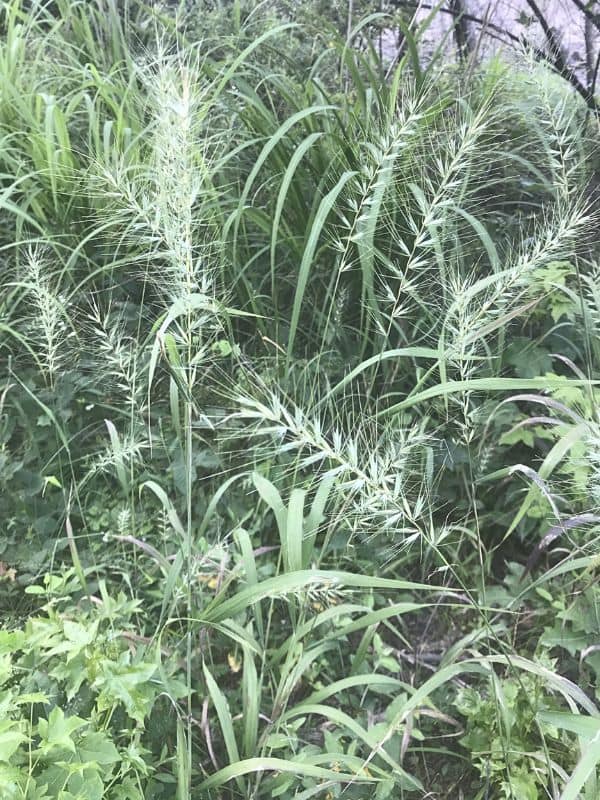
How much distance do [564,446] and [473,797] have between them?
2.30ft

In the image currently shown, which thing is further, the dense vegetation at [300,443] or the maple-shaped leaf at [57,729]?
the dense vegetation at [300,443]

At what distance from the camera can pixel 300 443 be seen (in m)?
0.76

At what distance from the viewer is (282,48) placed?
7.30ft

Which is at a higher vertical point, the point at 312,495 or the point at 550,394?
the point at 550,394

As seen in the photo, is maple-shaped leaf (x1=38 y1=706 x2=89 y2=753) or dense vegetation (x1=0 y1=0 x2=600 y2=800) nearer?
maple-shaped leaf (x1=38 y1=706 x2=89 y2=753)

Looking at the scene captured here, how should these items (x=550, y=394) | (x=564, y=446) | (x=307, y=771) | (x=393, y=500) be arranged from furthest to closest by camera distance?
1. (x=550, y=394)
2. (x=564, y=446)
3. (x=307, y=771)
4. (x=393, y=500)

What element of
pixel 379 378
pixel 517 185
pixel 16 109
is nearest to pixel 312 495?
pixel 379 378

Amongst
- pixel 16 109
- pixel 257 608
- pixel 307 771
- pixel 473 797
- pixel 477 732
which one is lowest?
pixel 473 797

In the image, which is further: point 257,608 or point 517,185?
point 517,185

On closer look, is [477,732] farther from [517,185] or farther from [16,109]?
[16,109]

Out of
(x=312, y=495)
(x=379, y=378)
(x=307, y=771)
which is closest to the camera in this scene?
(x=307, y=771)

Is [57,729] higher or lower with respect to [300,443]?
lower

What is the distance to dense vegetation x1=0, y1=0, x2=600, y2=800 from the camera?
878 mm

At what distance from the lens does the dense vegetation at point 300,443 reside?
878 mm
